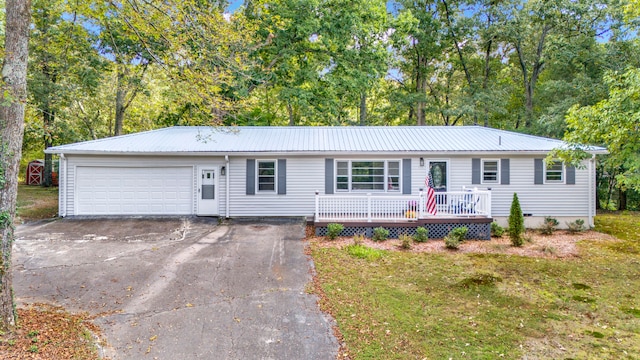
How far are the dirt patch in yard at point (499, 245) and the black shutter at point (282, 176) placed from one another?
2.28 m

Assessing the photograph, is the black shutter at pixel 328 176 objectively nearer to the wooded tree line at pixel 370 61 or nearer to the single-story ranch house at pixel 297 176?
the single-story ranch house at pixel 297 176

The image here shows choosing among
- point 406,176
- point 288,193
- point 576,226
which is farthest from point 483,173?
point 288,193

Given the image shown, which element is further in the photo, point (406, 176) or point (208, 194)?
point (208, 194)

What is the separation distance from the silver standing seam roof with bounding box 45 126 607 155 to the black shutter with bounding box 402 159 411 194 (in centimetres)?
52

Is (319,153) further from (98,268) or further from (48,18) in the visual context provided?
(48,18)

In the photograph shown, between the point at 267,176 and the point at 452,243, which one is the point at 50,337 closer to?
the point at 452,243

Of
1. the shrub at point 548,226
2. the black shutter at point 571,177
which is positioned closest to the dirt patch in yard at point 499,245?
the shrub at point 548,226

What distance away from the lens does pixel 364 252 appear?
7.30m

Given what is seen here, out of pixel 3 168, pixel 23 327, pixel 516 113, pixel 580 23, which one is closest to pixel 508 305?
pixel 23 327

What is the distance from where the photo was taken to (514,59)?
66.2 feet

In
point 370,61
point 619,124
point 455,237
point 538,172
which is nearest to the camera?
point 619,124

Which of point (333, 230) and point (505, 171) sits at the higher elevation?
point (505, 171)

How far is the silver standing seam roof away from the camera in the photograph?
10.6 meters

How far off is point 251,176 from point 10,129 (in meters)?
7.46
